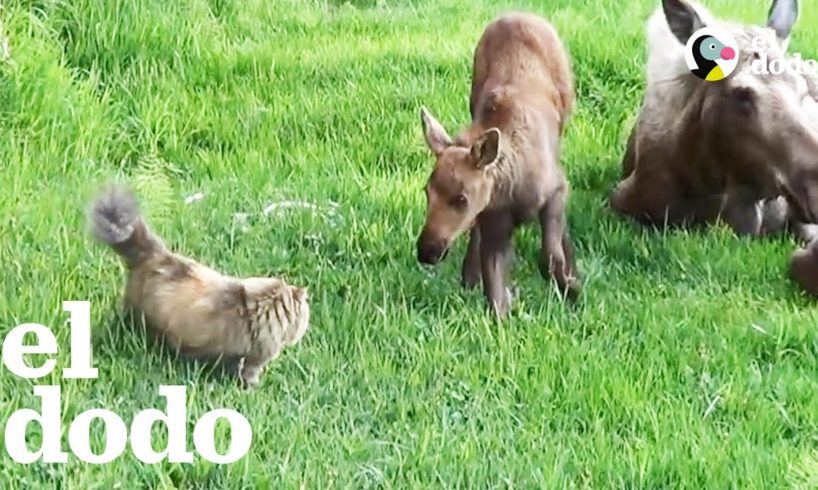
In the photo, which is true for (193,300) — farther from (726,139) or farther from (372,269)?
(726,139)

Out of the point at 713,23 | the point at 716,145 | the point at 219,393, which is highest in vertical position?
the point at 713,23

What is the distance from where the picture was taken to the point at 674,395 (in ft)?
11.4

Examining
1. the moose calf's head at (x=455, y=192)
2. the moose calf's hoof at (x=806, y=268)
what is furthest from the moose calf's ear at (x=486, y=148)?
the moose calf's hoof at (x=806, y=268)

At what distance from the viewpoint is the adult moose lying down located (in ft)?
13.4

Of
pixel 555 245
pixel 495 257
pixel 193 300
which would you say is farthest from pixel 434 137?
pixel 193 300

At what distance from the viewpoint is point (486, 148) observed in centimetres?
359

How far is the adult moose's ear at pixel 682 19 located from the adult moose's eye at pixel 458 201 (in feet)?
3.65

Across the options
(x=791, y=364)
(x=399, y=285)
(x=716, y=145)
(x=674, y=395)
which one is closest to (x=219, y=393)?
(x=399, y=285)

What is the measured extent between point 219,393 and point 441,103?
1797mm

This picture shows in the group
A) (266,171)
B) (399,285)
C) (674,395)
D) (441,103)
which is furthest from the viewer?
(441,103)

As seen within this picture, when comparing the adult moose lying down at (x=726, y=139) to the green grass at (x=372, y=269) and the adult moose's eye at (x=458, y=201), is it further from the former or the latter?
the adult moose's eye at (x=458, y=201)

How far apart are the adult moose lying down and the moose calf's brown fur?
4.76 feet

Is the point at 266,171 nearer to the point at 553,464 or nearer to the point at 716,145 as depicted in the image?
the point at 716,145

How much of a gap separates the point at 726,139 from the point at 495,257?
2.75 ft
